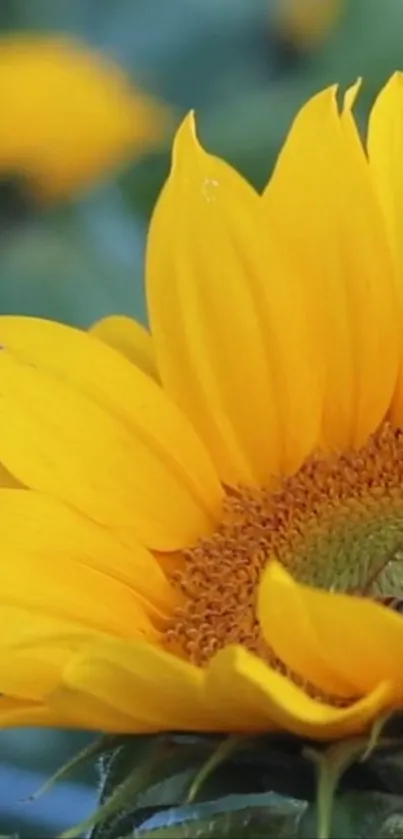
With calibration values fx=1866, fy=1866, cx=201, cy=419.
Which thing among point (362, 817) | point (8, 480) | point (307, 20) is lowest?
point (362, 817)

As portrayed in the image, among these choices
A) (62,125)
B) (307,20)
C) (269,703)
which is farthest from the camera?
(307,20)

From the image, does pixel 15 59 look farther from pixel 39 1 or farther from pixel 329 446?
pixel 329 446

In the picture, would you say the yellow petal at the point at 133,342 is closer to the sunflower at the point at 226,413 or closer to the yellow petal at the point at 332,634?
the sunflower at the point at 226,413

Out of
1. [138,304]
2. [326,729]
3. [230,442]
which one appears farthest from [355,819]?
[138,304]

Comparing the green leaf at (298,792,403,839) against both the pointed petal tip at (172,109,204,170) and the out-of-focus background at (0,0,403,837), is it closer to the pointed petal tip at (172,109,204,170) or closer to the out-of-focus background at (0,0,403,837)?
the pointed petal tip at (172,109,204,170)

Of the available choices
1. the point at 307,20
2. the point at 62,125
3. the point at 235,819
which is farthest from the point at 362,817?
the point at 307,20

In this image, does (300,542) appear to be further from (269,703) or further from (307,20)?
(307,20)

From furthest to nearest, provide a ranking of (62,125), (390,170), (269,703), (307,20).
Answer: (307,20) → (62,125) → (390,170) → (269,703)
